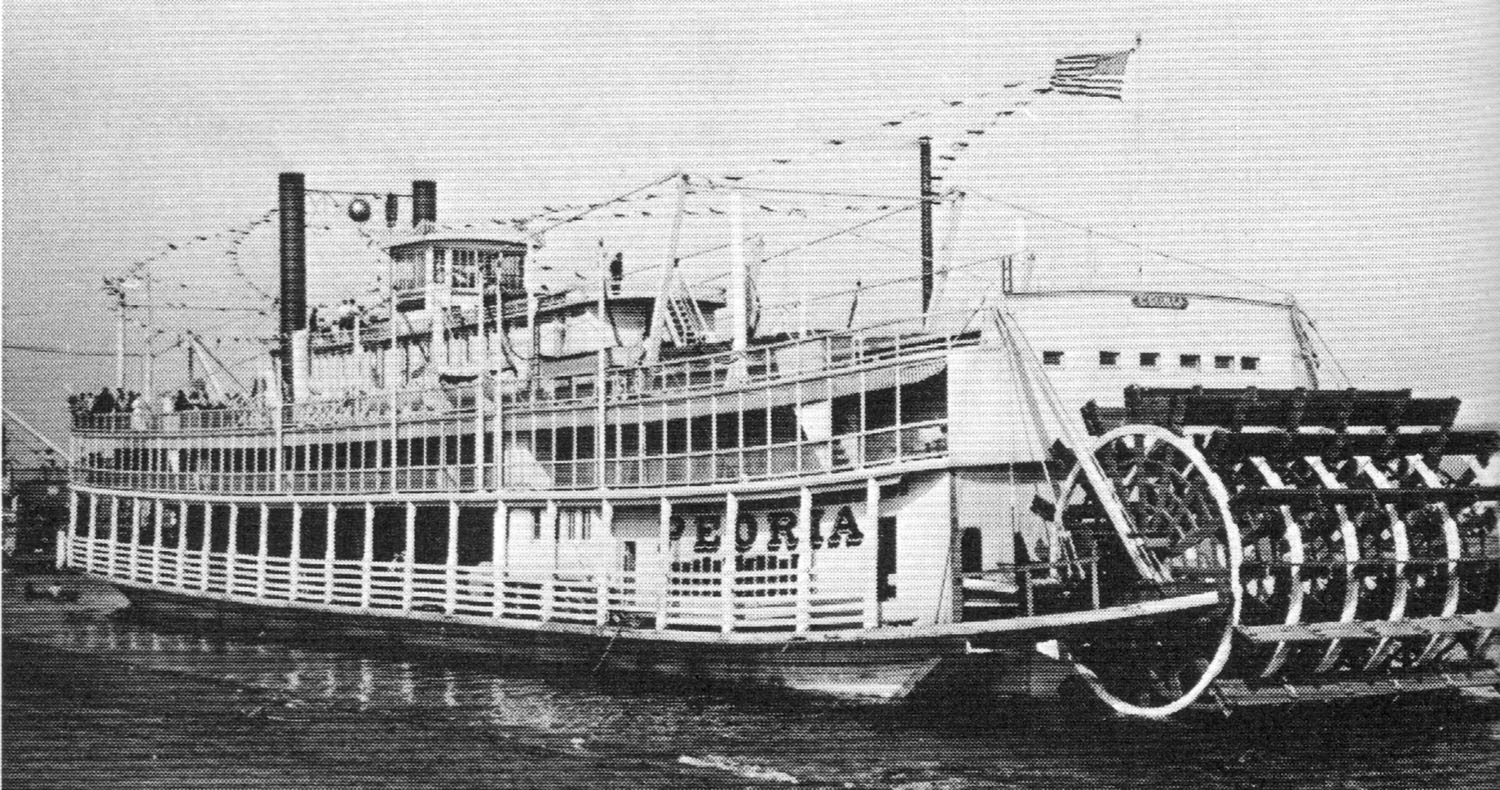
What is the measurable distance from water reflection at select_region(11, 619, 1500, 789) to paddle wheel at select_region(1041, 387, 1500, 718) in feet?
1.61

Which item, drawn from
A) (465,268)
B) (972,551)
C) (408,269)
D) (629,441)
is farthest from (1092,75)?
(408,269)

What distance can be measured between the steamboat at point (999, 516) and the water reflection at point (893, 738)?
1.23ft

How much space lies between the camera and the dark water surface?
13156 millimetres

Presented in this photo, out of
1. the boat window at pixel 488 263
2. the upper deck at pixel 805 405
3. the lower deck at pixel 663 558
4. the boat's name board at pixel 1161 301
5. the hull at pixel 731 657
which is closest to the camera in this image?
the hull at pixel 731 657

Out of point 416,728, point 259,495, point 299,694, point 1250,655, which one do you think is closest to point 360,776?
point 416,728

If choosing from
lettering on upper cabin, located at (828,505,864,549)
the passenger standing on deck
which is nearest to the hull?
lettering on upper cabin, located at (828,505,864,549)

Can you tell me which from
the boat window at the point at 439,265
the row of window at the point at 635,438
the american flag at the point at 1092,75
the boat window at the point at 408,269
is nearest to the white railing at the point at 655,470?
the row of window at the point at 635,438

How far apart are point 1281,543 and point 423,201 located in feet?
61.4

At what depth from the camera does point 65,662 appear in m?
21.0

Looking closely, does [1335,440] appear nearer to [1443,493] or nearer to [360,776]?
[1443,493]

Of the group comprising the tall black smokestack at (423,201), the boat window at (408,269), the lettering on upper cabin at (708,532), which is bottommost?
the lettering on upper cabin at (708,532)

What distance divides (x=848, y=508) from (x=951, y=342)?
7.43 ft

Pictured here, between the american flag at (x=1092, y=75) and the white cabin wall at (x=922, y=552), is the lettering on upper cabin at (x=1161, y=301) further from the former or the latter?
the white cabin wall at (x=922, y=552)

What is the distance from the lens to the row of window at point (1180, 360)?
53.0 ft
